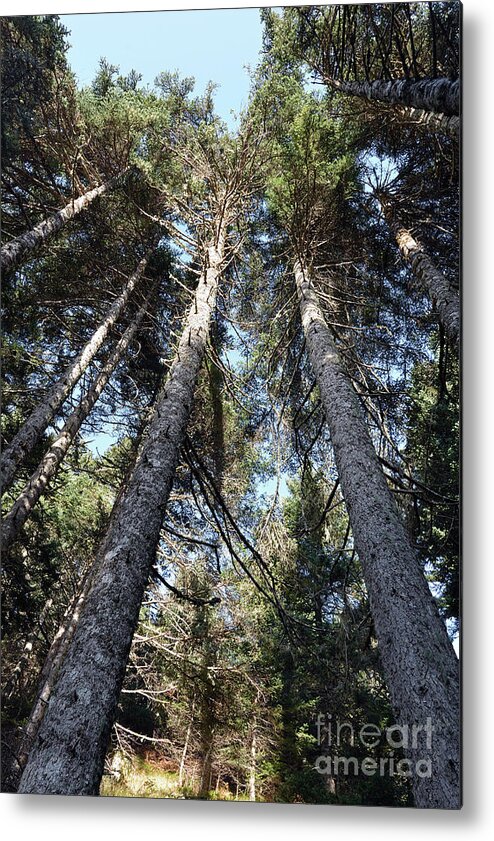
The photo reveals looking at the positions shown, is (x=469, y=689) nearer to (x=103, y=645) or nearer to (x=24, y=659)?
(x=103, y=645)

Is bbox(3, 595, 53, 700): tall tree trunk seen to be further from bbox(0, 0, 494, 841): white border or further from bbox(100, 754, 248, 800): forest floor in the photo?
bbox(100, 754, 248, 800): forest floor

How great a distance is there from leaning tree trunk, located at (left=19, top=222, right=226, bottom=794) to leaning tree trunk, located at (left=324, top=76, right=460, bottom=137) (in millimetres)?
2204

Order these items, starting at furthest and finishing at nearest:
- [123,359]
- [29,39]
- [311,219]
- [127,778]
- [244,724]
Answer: [123,359] < [311,219] < [29,39] < [244,724] < [127,778]

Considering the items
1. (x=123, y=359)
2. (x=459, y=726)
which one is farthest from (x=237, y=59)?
(x=459, y=726)

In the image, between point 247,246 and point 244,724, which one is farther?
point 247,246

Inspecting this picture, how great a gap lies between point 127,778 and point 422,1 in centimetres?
422

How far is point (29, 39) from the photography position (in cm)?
322

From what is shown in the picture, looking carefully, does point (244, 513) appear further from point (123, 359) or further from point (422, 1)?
point (422, 1)

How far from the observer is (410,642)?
1.79 m

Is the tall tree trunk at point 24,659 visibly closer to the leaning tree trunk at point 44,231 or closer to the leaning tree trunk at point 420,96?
the leaning tree trunk at point 44,231

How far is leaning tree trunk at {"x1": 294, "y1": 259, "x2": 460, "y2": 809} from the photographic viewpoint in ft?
5.75

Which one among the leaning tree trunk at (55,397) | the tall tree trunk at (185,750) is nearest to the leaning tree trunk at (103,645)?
the tall tree trunk at (185,750)

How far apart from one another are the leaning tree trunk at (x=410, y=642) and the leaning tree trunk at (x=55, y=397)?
6.85 ft

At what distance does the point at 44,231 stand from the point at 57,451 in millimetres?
1665
